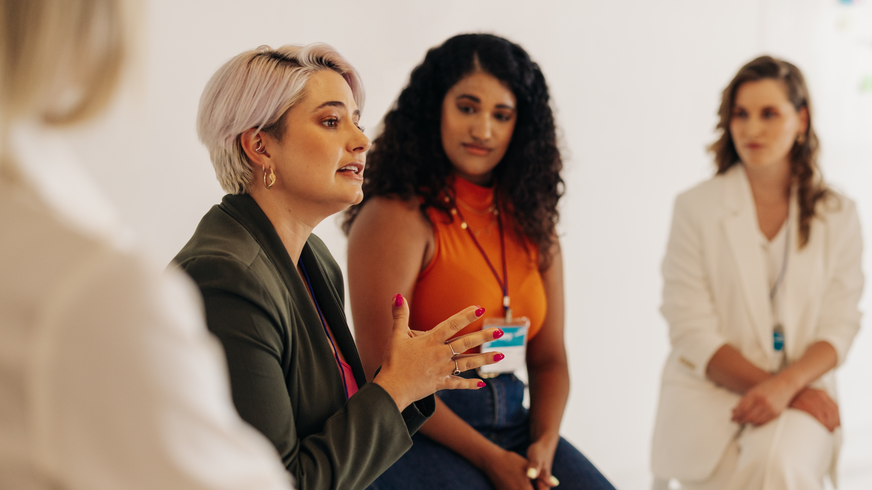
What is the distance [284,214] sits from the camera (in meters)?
1.38

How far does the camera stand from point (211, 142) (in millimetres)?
1367

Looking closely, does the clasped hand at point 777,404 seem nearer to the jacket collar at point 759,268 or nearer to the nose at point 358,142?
the jacket collar at point 759,268

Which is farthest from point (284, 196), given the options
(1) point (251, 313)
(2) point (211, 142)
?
(1) point (251, 313)

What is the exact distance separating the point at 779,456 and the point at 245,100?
6.65 ft

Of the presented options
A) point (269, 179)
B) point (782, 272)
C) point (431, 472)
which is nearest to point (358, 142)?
point (269, 179)

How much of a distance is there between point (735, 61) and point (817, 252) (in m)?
1.50

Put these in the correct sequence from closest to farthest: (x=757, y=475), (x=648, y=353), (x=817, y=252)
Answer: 1. (x=757, y=475)
2. (x=817, y=252)
3. (x=648, y=353)

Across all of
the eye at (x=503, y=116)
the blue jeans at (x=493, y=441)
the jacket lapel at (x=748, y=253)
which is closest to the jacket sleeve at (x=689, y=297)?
the jacket lapel at (x=748, y=253)

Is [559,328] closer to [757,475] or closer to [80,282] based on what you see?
[757,475]

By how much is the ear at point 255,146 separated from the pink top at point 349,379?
44cm

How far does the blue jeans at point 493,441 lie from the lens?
1.66 meters

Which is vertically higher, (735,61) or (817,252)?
(735,61)

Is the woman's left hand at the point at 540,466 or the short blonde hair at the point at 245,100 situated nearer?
the short blonde hair at the point at 245,100

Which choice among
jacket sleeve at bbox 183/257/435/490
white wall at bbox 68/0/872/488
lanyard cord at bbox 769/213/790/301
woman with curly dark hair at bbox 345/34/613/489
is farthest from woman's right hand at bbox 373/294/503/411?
lanyard cord at bbox 769/213/790/301
